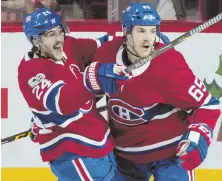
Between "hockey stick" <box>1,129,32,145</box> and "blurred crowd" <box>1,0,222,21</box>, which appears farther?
"blurred crowd" <box>1,0,222,21</box>

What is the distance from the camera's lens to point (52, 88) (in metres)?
2.50

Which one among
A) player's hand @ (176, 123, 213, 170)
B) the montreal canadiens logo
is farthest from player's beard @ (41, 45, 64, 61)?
player's hand @ (176, 123, 213, 170)

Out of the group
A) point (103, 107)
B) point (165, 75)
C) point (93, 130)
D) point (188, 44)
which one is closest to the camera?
point (165, 75)

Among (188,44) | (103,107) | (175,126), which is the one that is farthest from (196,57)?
(175,126)

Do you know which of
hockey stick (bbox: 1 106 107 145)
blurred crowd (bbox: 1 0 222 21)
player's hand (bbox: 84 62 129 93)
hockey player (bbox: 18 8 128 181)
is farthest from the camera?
blurred crowd (bbox: 1 0 222 21)

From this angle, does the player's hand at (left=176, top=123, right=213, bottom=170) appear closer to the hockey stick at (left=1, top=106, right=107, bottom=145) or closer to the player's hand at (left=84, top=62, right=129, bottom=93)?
the player's hand at (left=84, top=62, right=129, bottom=93)

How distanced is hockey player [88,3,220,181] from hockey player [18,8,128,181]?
8 centimetres

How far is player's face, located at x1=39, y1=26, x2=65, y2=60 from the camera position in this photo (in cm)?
262

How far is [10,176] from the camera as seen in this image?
340 cm

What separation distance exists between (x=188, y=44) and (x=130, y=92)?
84cm

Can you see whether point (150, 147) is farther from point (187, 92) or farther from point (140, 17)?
point (140, 17)

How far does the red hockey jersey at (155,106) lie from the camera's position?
2.49m

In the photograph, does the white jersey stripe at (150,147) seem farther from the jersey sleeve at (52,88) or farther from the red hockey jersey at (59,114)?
the jersey sleeve at (52,88)

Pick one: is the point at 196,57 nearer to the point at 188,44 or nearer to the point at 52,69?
the point at 188,44
